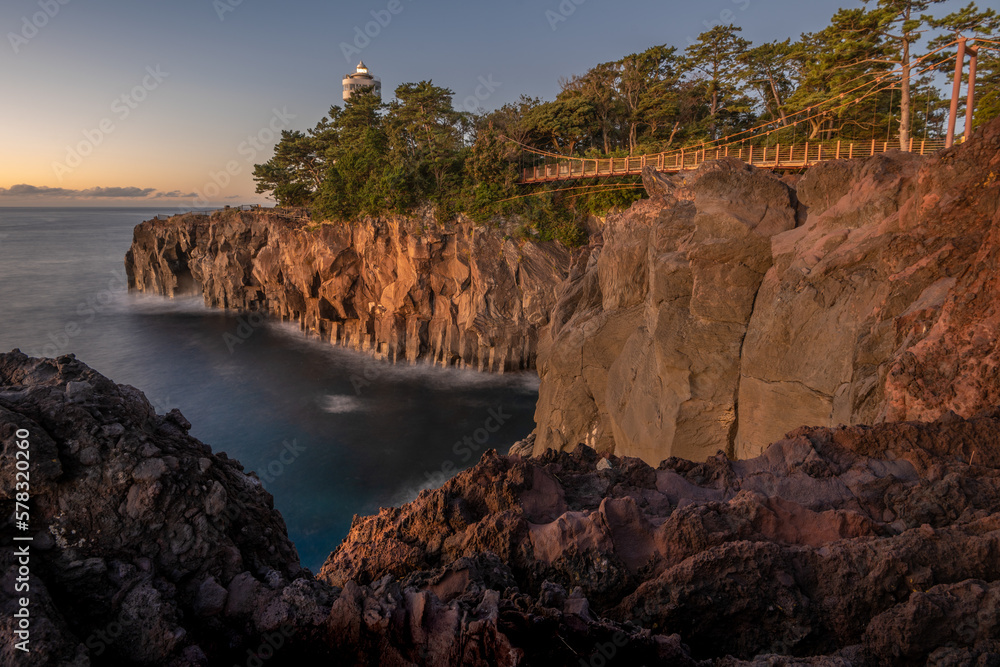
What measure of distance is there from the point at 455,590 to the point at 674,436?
927 cm

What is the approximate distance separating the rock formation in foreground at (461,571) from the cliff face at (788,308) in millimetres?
2715

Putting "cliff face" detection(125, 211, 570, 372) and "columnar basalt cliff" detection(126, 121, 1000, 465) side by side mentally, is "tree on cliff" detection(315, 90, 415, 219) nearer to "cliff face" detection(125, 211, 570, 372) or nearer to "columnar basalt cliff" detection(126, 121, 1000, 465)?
"cliff face" detection(125, 211, 570, 372)

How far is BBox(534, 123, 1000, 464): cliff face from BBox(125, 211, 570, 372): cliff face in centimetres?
1537

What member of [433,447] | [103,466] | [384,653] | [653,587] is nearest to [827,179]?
[653,587]

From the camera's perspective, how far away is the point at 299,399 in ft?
100

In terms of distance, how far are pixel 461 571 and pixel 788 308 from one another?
8.59m

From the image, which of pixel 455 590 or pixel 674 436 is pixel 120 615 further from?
pixel 674 436

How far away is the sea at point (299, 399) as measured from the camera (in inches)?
884

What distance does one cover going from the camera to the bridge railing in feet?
68.3
